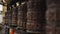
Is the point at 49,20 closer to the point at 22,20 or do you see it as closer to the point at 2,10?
the point at 22,20

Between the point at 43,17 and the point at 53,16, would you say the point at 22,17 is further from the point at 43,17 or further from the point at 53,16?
the point at 53,16

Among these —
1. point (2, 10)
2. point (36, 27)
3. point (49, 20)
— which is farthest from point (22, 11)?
point (2, 10)

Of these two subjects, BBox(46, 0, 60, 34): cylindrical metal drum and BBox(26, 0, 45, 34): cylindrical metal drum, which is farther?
BBox(26, 0, 45, 34): cylindrical metal drum

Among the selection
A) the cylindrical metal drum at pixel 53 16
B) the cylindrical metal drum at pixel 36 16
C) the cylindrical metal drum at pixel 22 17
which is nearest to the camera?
the cylindrical metal drum at pixel 53 16

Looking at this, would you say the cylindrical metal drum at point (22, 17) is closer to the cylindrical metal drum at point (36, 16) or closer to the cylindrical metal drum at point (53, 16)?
the cylindrical metal drum at point (36, 16)

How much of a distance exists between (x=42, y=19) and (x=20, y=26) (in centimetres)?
57

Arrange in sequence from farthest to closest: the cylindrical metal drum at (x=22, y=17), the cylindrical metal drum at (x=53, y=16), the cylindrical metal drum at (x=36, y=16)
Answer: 1. the cylindrical metal drum at (x=22, y=17)
2. the cylindrical metal drum at (x=36, y=16)
3. the cylindrical metal drum at (x=53, y=16)

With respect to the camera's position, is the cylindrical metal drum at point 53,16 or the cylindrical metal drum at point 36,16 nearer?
the cylindrical metal drum at point 53,16

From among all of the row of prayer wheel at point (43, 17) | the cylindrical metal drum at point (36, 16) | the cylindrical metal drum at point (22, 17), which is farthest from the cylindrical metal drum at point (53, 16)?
→ the cylindrical metal drum at point (22, 17)

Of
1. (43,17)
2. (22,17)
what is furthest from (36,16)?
(22,17)

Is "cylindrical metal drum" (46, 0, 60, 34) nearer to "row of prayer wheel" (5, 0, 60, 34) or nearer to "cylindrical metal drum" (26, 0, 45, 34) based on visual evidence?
"row of prayer wheel" (5, 0, 60, 34)

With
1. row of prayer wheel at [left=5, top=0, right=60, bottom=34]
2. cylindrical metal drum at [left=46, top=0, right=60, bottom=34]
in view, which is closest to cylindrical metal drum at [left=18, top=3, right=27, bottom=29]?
row of prayer wheel at [left=5, top=0, right=60, bottom=34]

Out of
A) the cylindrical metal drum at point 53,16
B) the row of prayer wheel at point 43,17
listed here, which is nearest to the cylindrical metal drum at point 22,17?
the row of prayer wheel at point 43,17

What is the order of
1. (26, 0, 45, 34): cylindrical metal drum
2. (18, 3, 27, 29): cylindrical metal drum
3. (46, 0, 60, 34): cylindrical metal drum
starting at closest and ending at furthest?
(46, 0, 60, 34): cylindrical metal drum, (26, 0, 45, 34): cylindrical metal drum, (18, 3, 27, 29): cylindrical metal drum
